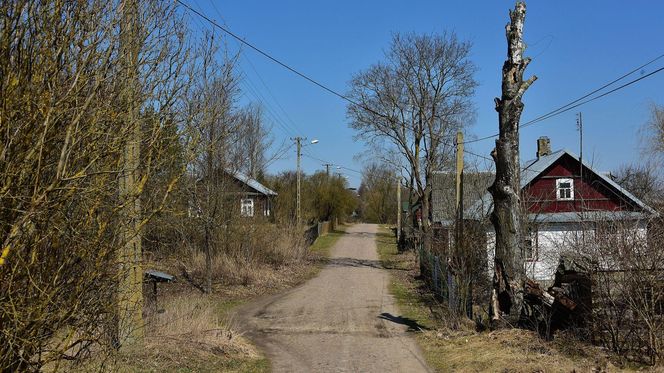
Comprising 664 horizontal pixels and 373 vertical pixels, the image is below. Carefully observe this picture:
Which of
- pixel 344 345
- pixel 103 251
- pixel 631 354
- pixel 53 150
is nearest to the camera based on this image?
pixel 53 150

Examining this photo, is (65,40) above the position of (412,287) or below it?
above

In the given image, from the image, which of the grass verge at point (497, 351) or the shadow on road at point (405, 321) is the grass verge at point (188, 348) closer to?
the grass verge at point (497, 351)

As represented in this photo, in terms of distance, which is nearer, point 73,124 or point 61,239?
point 73,124

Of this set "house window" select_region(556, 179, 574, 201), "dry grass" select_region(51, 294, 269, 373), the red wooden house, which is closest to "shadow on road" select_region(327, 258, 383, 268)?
the red wooden house

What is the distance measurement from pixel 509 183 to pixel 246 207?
40.1 ft

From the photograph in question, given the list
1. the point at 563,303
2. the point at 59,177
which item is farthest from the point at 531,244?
the point at 59,177

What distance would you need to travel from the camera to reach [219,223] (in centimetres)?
1895

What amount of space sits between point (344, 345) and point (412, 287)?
36.4 feet

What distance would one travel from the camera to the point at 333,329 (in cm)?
1316

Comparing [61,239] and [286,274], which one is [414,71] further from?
[61,239]

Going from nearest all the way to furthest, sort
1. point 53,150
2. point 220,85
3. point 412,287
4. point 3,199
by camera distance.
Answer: point 3,199, point 53,150, point 220,85, point 412,287

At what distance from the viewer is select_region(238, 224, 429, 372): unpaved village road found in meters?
9.73

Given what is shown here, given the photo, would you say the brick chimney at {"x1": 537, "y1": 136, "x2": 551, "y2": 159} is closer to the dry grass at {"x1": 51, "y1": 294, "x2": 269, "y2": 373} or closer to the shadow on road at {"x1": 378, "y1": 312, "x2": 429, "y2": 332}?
the shadow on road at {"x1": 378, "y1": 312, "x2": 429, "y2": 332}

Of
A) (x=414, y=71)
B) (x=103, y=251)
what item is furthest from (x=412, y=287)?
(x=103, y=251)
